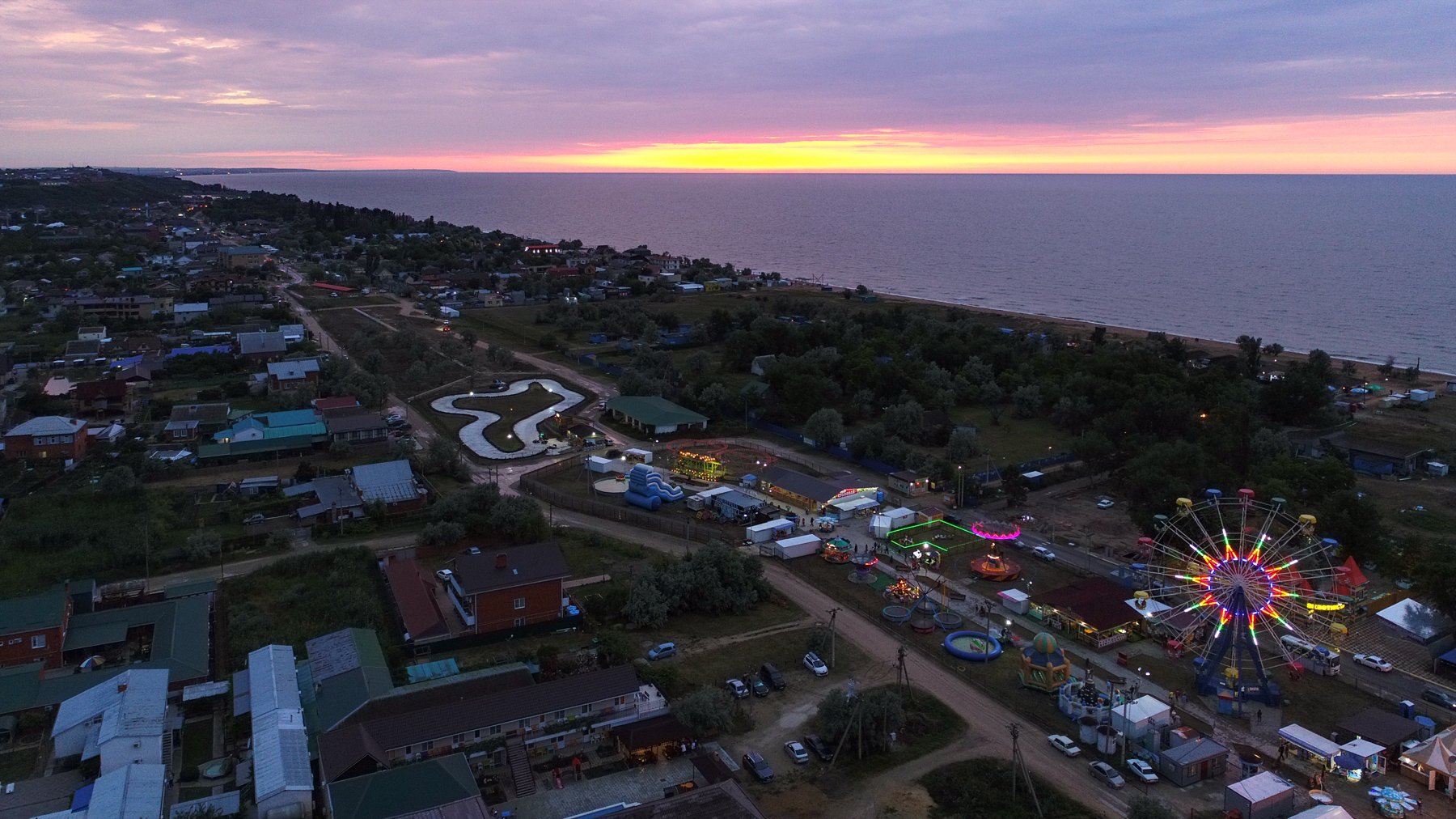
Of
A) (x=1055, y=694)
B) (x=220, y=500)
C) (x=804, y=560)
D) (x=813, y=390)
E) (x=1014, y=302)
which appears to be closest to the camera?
(x=1055, y=694)

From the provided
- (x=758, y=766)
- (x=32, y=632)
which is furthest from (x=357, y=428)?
(x=758, y=766)

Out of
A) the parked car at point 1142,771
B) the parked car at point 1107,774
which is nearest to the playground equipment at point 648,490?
the parked car at point 1107,774

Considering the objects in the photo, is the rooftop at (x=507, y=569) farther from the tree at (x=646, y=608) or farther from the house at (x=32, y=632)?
the house at (x=32, y=632)

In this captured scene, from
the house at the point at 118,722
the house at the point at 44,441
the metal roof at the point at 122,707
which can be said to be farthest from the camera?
the house at the point at 44,441

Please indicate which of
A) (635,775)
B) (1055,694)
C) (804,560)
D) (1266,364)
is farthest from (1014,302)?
(635,775)

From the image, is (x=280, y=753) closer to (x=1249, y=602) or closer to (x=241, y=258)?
(x=1249, y=602)

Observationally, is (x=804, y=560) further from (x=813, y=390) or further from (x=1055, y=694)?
(x=813, y=390)
